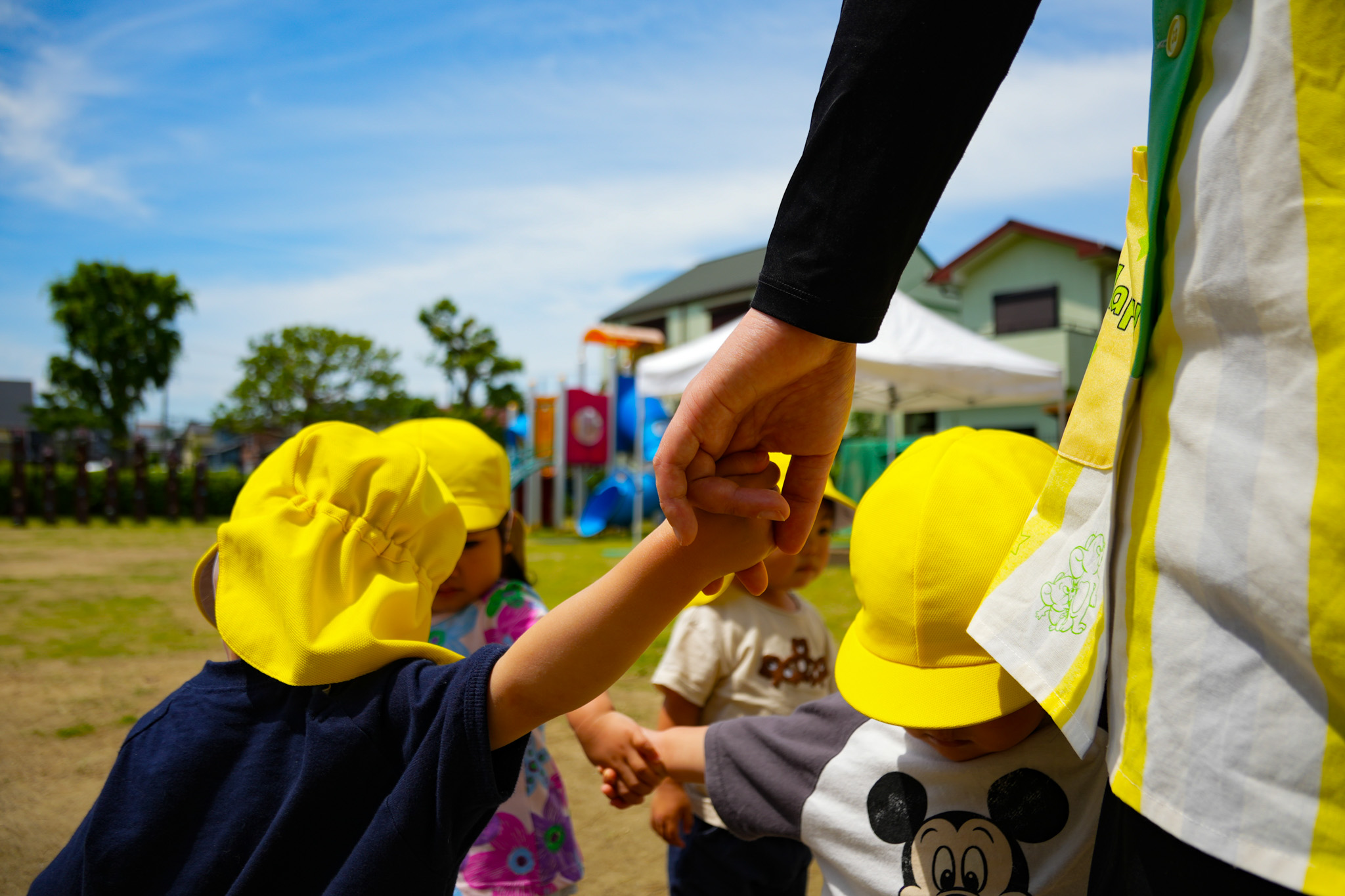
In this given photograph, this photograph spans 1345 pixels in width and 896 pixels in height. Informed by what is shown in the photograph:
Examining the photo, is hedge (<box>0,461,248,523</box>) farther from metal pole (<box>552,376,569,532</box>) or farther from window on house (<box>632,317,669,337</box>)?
window on house (<box>632,317,669,337</box>)

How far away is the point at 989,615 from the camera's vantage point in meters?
1.03

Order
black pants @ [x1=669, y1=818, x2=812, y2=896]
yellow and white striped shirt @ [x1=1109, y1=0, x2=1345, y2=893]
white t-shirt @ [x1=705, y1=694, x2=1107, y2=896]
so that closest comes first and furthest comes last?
1. yellow and white striped shirt @ [x1=1109, y1=0, x2=1345, y2=893]
2. white t-shirt @ [x1=705, y1=694, x2=1107, y2=896]
3. black pants @ [x1=669, y1=818, x2=812, y2=896]

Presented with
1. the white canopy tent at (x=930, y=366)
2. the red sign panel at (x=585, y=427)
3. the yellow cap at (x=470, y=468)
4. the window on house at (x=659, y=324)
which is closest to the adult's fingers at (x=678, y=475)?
the yellow cap at (x=470, y=468)

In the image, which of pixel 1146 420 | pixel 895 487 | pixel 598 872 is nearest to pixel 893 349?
pixel 598 872

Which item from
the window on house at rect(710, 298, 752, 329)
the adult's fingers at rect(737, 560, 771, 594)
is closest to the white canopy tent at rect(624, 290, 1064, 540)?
the adult's fingers at rect(737, 560, 771, 594)

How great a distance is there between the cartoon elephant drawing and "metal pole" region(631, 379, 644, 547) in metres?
7.73

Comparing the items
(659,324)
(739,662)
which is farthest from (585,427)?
(739,662)

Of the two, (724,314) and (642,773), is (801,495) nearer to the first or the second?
(642,773)

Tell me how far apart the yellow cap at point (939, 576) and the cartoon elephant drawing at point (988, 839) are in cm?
17

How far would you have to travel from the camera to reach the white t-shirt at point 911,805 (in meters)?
1.27

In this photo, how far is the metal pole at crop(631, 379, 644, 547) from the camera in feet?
36.7

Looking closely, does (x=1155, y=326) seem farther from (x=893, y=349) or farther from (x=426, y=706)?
(x=893, y=349)

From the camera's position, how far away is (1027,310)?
20.2 m

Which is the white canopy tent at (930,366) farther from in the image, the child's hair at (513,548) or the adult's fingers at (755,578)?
the adult's fingers at (755,578)
